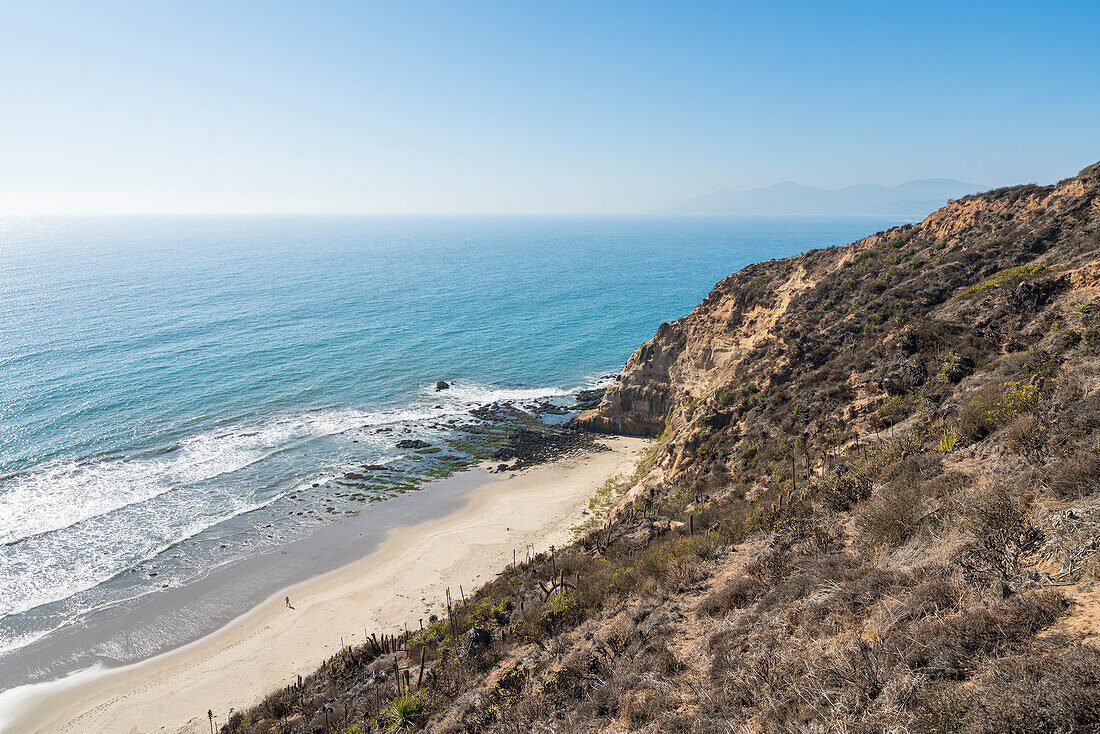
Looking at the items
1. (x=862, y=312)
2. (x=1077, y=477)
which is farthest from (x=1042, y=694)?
(x=862, y=312)

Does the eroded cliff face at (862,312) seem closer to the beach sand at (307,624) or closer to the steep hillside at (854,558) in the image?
the steep hillside at (854,558)

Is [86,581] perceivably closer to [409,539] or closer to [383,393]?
[409,539]

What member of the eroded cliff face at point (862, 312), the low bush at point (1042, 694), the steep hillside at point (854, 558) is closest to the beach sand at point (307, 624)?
the steep hillside at point (854, 558)

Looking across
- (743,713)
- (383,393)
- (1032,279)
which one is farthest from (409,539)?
(1032,279)

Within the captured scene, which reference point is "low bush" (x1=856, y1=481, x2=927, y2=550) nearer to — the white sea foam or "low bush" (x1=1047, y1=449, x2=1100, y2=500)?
"low bush" (x1=1047, y1=449, x2=1100, y2=500)

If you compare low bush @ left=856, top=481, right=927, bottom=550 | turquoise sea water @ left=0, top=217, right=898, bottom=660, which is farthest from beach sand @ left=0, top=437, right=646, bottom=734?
low bush @ left=856, top=481, right=927, bottom=550

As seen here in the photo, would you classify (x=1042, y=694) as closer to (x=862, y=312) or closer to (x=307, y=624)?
(x=862, y=312)
